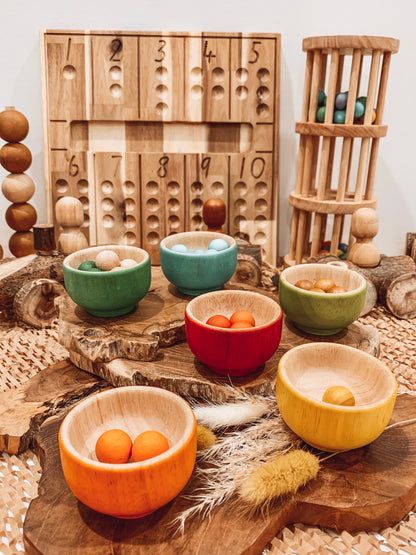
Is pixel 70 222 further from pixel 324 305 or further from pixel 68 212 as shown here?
pixel 324 305

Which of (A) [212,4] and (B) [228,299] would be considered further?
(A) [212,4]

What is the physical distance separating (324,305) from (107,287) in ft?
1.09

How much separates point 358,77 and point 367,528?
2.83ft

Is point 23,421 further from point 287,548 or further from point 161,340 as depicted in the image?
point 287,548

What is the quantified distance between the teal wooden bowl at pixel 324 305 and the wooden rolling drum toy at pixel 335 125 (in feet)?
1.17

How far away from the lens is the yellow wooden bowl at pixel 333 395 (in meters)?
0.54

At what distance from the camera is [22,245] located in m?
1.16

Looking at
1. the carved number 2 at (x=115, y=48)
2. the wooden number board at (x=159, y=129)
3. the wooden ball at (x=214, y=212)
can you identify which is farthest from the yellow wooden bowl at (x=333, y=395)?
the carved number 2 at (x=115, y=48)

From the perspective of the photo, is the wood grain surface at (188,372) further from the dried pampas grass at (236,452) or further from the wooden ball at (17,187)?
the wooden ball at (17,187)

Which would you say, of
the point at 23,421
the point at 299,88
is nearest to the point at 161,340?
the point at 23,421

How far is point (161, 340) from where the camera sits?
767mm

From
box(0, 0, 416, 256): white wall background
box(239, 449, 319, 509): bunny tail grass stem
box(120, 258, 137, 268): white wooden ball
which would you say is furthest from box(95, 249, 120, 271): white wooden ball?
box(0, 0, 416, 256): white wall background

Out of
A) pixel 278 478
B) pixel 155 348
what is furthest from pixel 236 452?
pixel 155 348

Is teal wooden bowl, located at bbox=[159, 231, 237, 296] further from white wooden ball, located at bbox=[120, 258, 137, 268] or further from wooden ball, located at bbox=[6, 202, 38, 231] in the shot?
wooden ball, located at bbox=[6, 202, 38, 231]
